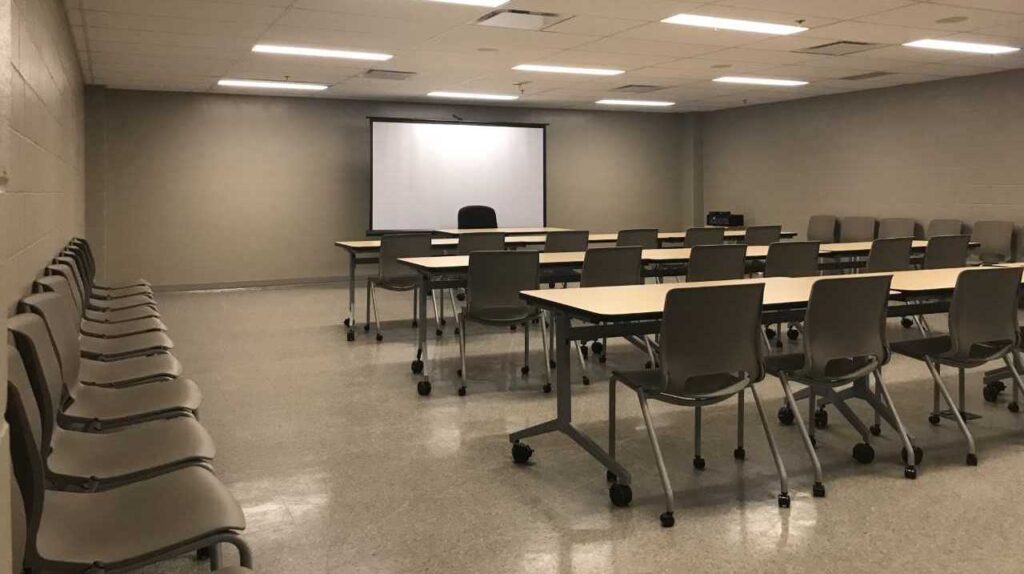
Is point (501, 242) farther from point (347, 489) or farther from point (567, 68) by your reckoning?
point (347, 489)

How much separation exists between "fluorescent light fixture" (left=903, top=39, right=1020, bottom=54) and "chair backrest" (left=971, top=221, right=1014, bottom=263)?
2.03m

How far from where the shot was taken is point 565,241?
7.09 m

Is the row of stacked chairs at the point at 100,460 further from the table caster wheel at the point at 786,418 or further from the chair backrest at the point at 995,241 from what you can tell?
the chair backrest at the point at 995,241

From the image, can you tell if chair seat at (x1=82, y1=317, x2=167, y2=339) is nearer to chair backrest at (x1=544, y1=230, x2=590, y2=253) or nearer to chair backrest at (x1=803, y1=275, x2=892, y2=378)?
chair backrest at (x1=803, y1=275, x2=892, y2=378)

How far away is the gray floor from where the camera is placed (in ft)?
8.79

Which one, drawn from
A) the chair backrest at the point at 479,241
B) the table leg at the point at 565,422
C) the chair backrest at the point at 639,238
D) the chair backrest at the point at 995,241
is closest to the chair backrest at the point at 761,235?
the chair backrest at the point at 639,238

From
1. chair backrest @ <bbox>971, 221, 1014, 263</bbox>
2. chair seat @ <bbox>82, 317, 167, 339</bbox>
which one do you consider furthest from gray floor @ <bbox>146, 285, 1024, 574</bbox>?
chair backrest @ <bbox>971, 221, 1014, 263</bbox>

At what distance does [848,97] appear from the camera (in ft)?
36.0

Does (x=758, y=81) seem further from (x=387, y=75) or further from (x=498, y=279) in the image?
(x=498, y=279)

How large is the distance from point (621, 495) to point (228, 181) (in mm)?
9060

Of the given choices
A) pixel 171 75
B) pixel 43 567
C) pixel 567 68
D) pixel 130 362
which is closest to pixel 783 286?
pixel 130 362

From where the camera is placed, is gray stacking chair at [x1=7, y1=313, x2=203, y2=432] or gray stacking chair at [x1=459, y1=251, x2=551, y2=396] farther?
gray stacking chair at [x1=459, y1=251, x2=551, y2=396]

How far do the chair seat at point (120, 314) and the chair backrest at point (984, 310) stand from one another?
4.01 meters

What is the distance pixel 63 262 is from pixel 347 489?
2061 mm
